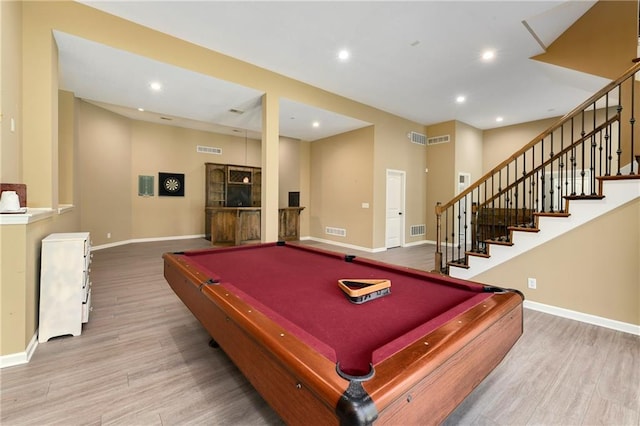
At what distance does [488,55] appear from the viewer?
13.9 ft

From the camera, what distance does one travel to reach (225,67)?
428cm

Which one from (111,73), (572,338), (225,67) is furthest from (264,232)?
(572,338)

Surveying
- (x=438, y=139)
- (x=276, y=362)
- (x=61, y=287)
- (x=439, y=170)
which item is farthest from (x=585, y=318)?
(x=438, y=139)

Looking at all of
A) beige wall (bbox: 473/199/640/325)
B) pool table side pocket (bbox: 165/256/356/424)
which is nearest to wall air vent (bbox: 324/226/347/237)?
beige wall (bbox: 473/199/640/325)

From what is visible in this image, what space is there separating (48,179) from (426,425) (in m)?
4.15

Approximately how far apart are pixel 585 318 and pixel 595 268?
540 millimetres

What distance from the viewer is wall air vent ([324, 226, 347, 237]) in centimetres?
762

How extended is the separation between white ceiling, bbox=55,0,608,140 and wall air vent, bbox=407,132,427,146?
1.42 m

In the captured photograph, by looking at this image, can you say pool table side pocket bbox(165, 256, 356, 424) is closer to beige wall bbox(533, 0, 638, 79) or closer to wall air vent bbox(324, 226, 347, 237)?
beige wall bbox(533, 0, 638, 79)

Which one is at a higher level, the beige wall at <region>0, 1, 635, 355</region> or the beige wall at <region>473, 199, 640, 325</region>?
the beige wall at <region>0, 1, 635, 355</region>

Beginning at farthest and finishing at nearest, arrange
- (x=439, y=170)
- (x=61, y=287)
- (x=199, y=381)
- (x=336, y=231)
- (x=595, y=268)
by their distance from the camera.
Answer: (x=336, y=231), (x=439, y=170), (x=595, y=268), (x=61, y=287), (x=199, y=381)

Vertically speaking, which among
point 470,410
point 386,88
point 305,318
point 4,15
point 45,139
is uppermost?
point 386,88

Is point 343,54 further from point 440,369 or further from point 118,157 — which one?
point 118,157

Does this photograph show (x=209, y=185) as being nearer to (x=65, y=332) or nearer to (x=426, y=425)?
(x=65, y=332)
